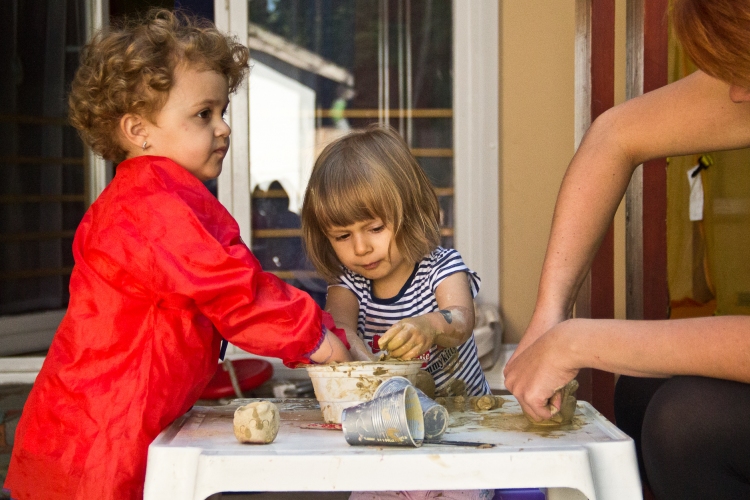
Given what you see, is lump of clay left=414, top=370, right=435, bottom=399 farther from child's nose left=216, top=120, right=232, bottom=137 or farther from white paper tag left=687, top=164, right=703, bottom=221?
white paper tag left=687, top=164, right=703, bottom=221

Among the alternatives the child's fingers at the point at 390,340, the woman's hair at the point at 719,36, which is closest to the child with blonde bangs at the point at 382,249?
the child's fingers at the point at 390,340

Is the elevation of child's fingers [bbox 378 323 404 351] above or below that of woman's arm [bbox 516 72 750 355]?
below

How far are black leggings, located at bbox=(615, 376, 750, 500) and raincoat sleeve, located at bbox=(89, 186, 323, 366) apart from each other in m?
0.59

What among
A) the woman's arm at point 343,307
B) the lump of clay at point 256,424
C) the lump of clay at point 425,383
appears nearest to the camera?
the lump of clay at point 256,424

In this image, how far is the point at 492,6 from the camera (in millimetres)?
3143

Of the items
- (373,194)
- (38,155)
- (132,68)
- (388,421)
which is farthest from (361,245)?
(38,155)

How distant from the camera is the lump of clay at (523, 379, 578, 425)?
48.0 inches

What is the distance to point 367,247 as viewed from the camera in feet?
5.75

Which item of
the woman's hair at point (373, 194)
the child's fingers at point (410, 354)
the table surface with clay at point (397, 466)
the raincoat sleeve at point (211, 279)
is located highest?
the woman's hair at point (373, 194)

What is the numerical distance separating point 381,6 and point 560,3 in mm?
799

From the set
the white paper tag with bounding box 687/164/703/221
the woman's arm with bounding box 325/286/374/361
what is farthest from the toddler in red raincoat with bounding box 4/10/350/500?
the white paper tag with bounding box 687/164/703/221

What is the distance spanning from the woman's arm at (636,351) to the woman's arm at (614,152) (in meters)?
0.14

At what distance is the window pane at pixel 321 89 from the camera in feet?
11.1

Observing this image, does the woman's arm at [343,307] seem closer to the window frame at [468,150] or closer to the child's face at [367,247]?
the child's face at [367,247]
